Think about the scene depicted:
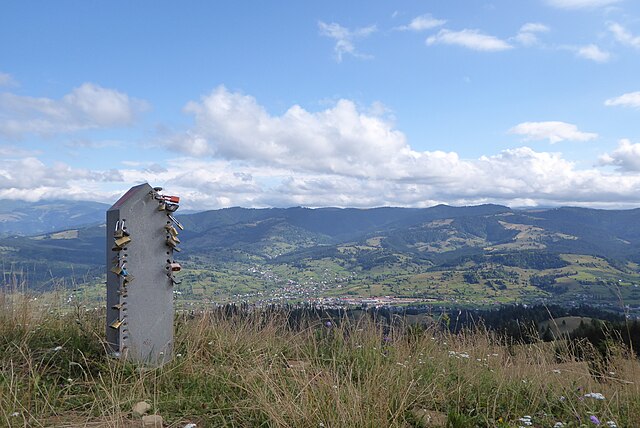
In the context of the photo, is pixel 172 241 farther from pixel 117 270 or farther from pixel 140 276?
pixel 117 270

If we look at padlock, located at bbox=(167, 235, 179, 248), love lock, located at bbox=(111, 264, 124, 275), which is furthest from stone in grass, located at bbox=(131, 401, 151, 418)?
padlock, located at bbox=(167, 235, 179, 248)

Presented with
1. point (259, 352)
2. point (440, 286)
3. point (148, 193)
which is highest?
point (148, 193)

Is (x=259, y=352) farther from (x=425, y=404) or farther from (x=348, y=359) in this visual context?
(x=425, y=404)

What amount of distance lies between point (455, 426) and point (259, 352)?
132 inches

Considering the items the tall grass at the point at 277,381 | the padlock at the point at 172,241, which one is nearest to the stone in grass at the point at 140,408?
the tall grass at the point at 277,381

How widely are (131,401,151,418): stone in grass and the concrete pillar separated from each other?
4.48 feet

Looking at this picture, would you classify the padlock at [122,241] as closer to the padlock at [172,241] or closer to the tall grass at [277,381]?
the padlock at [172,241]

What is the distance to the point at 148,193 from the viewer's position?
20.2ft

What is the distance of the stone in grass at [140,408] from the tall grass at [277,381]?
8cm

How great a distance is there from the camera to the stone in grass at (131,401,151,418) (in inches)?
167


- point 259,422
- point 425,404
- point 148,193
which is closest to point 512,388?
point 425,404

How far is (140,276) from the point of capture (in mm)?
6008

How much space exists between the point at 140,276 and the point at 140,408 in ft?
6.79

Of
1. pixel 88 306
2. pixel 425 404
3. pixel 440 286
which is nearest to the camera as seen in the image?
pixel 425 404
